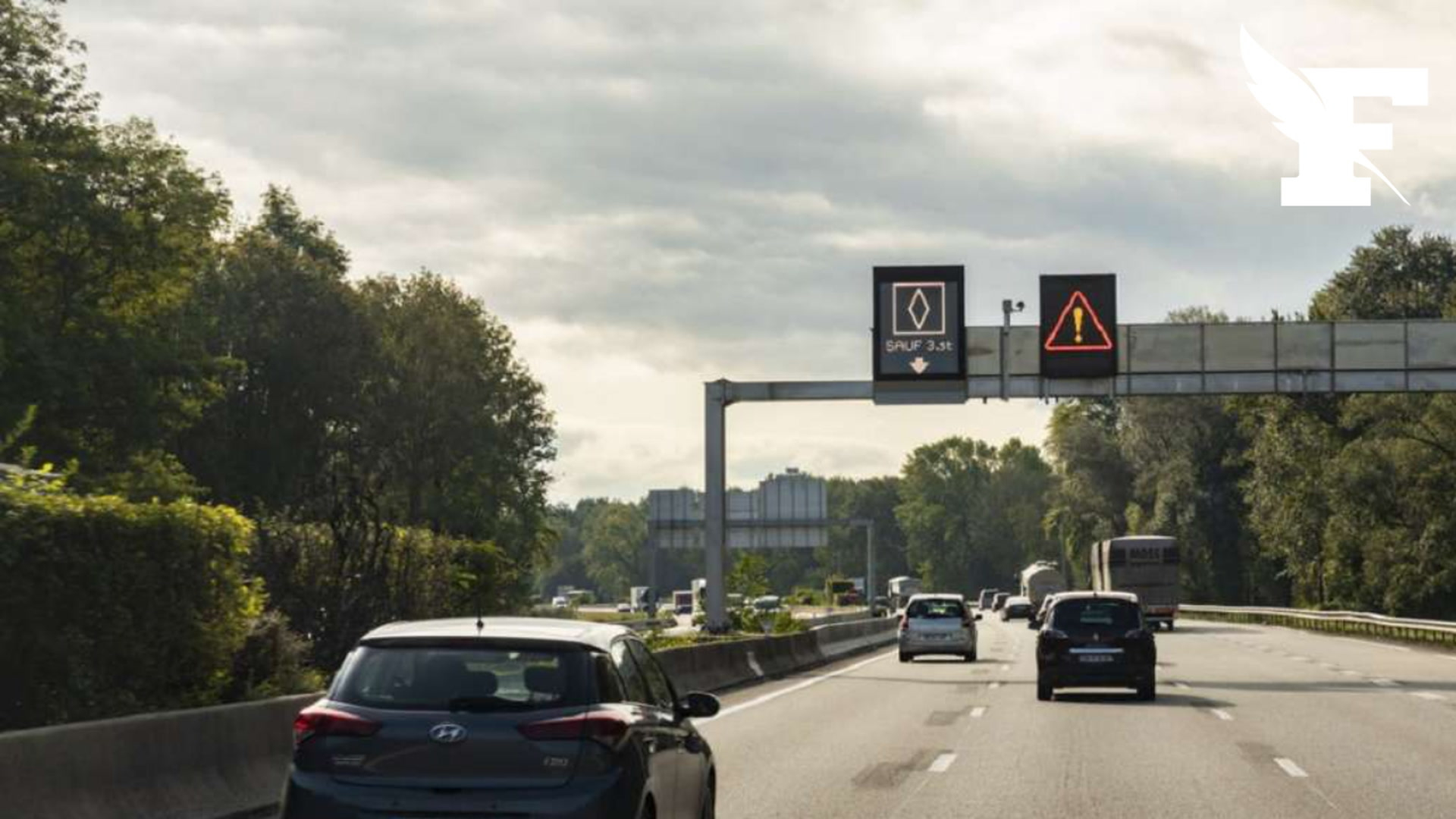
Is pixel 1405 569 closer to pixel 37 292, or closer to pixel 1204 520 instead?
pixel 1204 520

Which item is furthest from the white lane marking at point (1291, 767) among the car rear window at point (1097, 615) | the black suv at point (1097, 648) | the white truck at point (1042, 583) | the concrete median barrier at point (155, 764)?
the white truck at point (1042, 583)

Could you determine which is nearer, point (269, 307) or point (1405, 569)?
point (269, 307)

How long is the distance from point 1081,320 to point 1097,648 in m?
14.2

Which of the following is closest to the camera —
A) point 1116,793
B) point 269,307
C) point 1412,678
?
point 1116,793

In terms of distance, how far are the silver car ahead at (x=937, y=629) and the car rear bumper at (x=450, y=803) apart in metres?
38.7

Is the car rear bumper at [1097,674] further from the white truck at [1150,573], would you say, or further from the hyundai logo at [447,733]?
the white truck at [1150,573]

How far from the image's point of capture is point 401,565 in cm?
3091

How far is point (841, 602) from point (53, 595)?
500ft

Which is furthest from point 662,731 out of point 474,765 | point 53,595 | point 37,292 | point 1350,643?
point 1350,643

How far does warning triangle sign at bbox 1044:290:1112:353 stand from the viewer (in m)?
42.5

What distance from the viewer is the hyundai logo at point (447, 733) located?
30.0ft

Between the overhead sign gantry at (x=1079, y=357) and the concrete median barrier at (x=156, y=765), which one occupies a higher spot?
the overhead sign gantry at (x=1079, y=357)

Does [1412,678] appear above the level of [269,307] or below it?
below

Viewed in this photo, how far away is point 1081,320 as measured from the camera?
4253 cm
